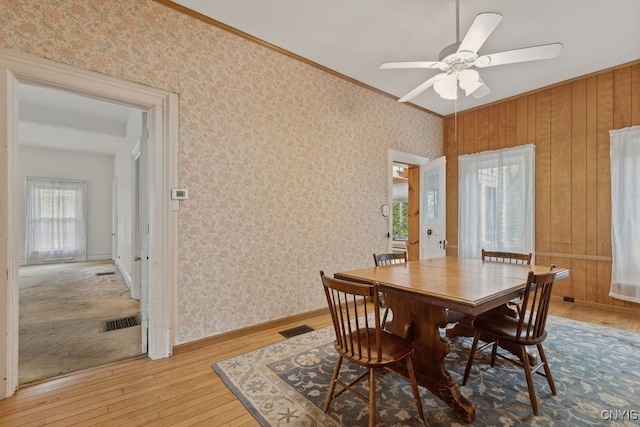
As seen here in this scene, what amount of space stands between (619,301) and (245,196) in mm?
4652

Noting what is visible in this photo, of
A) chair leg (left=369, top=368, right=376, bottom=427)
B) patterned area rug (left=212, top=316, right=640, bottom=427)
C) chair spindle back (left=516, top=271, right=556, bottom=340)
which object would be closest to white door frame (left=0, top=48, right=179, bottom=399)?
patterned area rug (left=212, top=316, right=640, bottom=427)

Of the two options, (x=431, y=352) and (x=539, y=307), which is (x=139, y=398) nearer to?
(x=431, y=352)

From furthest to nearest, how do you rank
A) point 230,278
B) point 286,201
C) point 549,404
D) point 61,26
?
point 286,201
point 230,278
point 61,26
point 549,404

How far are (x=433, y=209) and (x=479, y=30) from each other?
2893 millimetres

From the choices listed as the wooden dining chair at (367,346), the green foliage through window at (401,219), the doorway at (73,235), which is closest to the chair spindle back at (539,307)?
the wooden dining chair at (367,346)

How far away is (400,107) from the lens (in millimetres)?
4578

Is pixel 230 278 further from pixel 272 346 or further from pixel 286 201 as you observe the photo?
pixel 286 201

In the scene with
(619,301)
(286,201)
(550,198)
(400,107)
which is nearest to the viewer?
(286,201)

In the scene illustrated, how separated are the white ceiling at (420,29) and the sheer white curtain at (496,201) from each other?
1.28m

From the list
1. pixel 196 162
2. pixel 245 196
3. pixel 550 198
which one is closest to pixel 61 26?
pixel 196 162

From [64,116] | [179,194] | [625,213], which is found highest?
[64,116]

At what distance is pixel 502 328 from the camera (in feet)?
6.50

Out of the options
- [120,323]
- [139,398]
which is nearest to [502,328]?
[139,398]

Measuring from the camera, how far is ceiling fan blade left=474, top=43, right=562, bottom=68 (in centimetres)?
203
